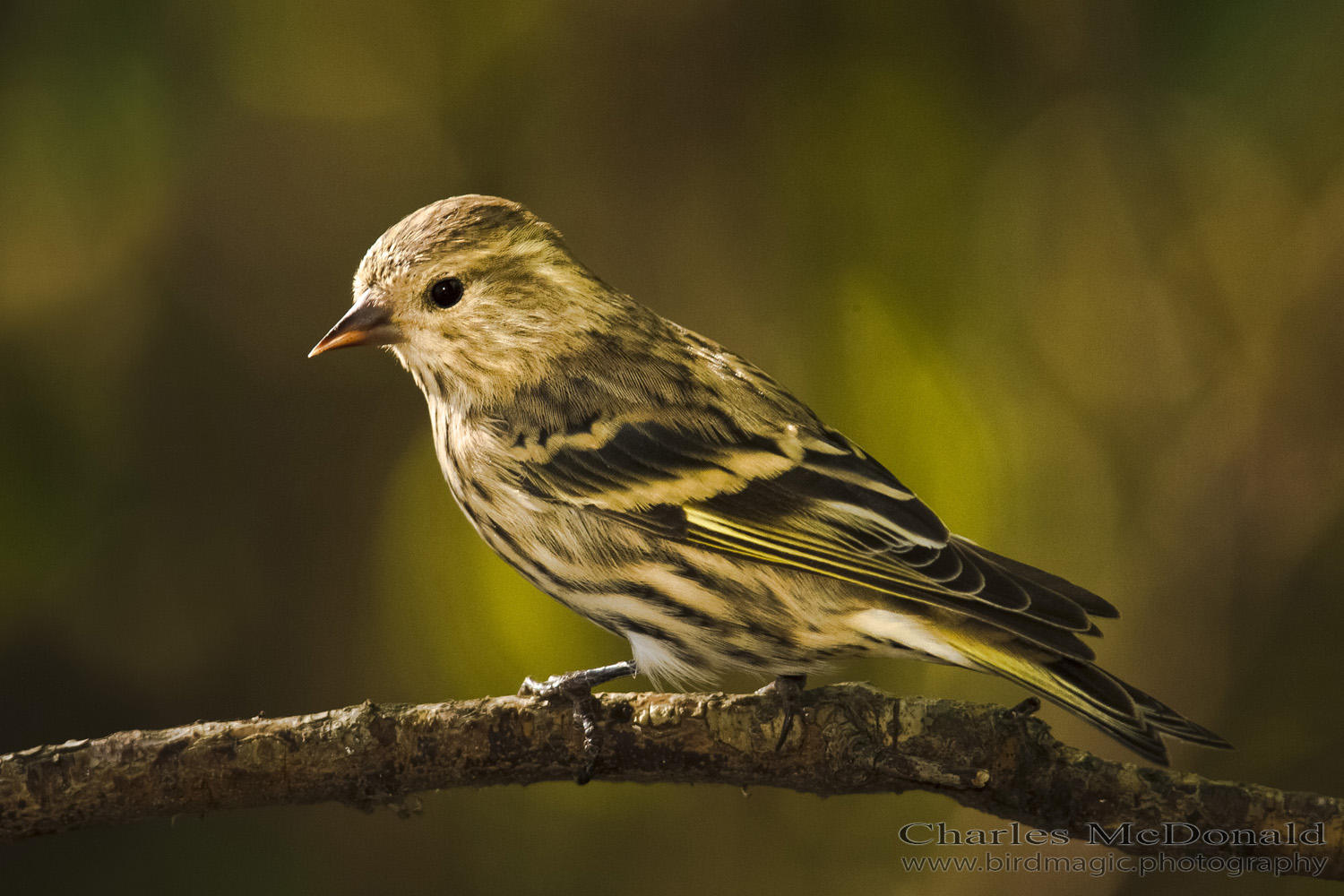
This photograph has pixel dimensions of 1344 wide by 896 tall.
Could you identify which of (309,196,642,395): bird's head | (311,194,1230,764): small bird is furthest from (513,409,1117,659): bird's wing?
(309,196,642,395): bird's head

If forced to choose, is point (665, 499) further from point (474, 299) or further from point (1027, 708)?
point (1027, 708)

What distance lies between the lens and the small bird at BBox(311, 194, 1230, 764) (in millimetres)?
1460

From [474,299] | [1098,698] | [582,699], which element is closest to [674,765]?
[582,699]

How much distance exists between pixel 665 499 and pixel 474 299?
15.4 inches

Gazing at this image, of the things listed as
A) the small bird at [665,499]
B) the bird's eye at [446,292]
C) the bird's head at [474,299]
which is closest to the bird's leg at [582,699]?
the small bird at [665,499]

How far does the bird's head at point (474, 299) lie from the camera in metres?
1.58

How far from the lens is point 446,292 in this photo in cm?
162

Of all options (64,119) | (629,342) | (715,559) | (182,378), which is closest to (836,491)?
(715,559)

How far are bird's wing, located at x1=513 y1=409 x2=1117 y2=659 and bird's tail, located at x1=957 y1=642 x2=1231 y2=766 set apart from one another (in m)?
0.07

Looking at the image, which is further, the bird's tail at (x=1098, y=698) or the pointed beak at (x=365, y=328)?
the pointed beak at (x=365, y=328)

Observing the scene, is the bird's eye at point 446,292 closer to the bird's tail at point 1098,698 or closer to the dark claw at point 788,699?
the dark claw at point 788,699

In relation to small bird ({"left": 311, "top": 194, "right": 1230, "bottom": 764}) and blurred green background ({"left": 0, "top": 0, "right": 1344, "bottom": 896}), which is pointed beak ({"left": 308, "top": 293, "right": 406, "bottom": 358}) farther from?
blurred green background ({"left": 0, "top": 0, "right": 1344, "bottom": 896})

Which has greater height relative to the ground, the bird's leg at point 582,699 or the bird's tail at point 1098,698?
the bird's tail at point 1098,698

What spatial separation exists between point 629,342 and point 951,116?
104cm
